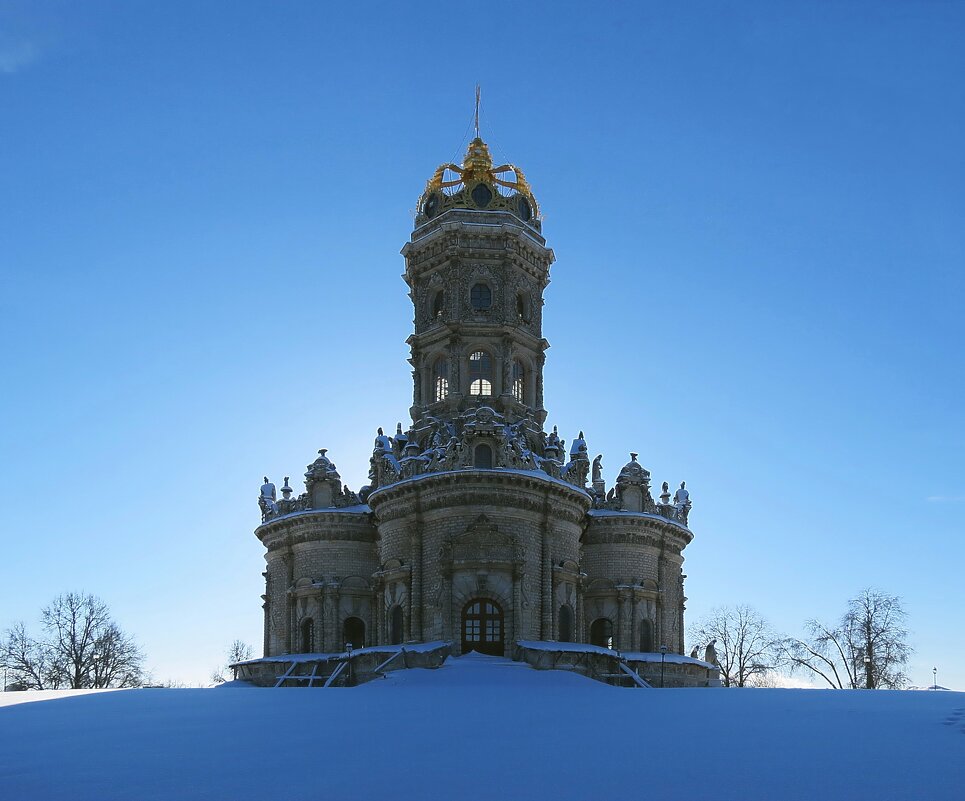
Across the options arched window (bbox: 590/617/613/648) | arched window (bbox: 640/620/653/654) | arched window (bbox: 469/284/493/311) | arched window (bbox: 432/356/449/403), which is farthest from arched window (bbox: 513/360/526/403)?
arched window (bbox: 640/620/653/654)

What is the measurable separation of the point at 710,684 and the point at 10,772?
46224 millimetres

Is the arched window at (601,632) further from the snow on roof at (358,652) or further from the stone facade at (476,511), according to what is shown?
the snow on roof at (358,652)

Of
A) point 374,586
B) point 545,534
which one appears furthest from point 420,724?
point 374,586

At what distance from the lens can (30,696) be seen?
93.0 feet

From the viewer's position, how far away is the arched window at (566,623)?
49.3 meters

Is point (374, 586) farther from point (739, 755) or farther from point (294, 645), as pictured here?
point (739, 755)

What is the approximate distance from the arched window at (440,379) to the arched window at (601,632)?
13432 mm

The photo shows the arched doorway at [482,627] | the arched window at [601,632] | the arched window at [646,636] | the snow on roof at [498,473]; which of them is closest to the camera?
the arched doorway at [482,627]

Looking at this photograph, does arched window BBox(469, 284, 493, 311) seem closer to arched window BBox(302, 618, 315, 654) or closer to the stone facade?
the stone facade

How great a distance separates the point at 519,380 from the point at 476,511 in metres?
11.2

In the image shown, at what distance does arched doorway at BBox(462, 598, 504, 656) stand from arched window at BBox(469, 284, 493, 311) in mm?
15936

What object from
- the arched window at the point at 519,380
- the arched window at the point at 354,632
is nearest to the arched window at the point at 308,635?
the arched window at the point at 354,632

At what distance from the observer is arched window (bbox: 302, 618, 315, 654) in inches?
2127

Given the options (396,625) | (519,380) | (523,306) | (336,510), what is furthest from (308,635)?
(523,306)
